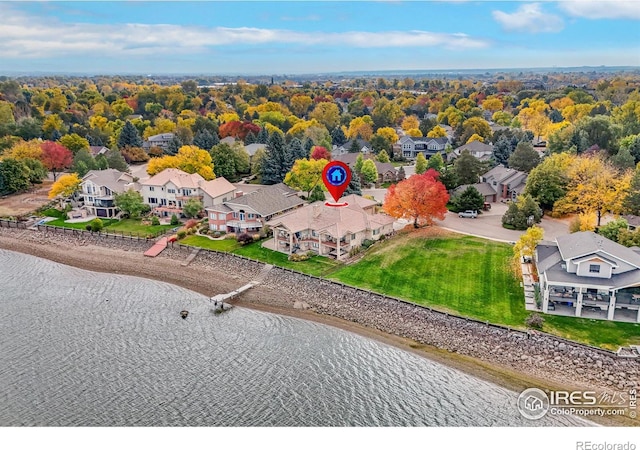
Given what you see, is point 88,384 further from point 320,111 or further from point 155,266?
point 320,111

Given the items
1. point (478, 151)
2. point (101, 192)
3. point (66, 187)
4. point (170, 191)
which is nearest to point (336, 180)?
point (170, 191)

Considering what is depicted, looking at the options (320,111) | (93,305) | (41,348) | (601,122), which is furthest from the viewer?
(320,111)

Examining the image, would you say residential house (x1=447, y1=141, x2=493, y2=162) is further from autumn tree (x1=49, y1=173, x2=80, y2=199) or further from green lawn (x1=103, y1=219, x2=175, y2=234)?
autumn tree (x1=49, y1=173, x2=80, y2=199)

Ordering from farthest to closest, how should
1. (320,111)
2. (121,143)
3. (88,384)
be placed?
1. (320,111)
2. (121,143)
3. (88,384)

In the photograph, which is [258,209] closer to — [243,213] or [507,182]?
[243,213]

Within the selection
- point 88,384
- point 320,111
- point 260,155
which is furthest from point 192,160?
point 320,111

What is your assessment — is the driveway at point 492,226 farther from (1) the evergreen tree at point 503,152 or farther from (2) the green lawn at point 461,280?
(1) the evergreen tree at point 503,152
